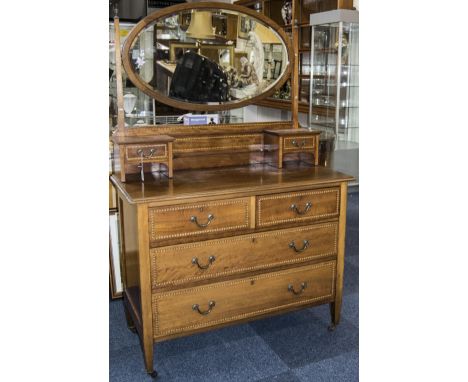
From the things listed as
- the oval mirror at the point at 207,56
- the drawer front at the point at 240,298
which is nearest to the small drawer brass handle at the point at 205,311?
the drawer front at the point at 240,298

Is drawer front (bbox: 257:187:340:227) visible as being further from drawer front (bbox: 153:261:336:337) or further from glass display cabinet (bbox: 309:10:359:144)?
glass display cabinet (bbox: 309:10:359:144)

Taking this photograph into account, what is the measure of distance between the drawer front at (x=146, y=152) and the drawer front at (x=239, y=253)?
1.44ft

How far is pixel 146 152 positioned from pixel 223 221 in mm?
472

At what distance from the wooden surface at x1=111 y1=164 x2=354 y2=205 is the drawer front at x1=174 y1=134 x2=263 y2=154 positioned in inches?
4.6

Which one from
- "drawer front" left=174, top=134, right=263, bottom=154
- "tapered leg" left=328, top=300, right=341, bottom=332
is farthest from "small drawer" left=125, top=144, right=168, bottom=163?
"tapered leg" left=328, top=300, right=341, bottom=332

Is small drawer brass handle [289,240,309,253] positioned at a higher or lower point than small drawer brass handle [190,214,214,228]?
lower

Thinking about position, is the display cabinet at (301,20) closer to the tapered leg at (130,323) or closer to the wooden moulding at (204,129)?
the wooden moulding at (204,129)

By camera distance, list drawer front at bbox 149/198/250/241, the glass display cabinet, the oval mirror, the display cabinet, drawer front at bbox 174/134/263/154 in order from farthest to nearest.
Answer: the display cabinet → the glass display cabinet → drawer front at bbox 174/134/263/154 → the oval mirror → drawer front at bbox 149/198/250/241

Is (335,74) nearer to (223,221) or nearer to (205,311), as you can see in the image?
(223,221)

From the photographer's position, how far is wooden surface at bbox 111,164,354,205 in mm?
1927

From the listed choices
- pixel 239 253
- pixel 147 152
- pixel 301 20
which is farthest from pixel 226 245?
pixel 301 20
